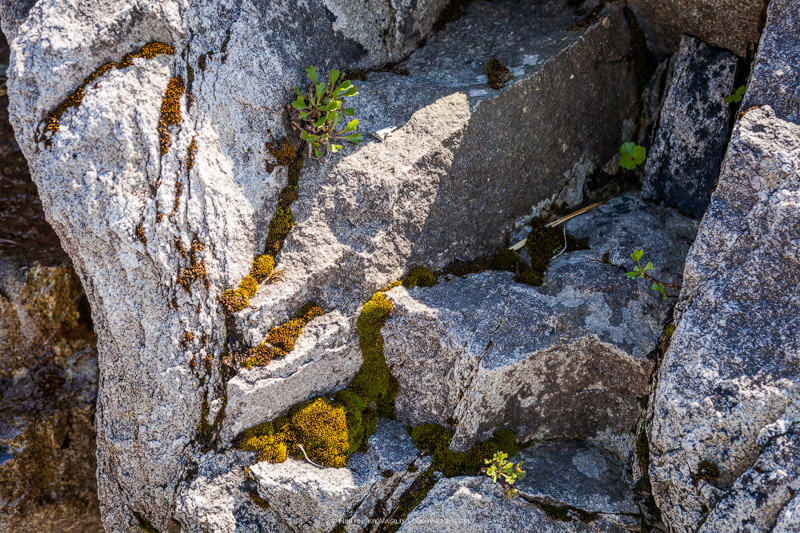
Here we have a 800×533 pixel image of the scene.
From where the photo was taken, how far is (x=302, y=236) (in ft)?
16.3

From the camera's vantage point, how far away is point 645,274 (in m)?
4.91

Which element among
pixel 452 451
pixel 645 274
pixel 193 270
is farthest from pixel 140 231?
pixel 645 274

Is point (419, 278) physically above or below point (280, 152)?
below

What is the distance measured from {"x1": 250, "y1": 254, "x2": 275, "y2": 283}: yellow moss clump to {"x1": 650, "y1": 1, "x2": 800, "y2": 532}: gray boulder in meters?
3.33

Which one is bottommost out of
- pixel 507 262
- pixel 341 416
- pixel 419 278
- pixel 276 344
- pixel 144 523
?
pixel 144 523

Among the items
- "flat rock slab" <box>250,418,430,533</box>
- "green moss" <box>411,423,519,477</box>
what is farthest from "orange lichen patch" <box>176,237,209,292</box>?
"green moss" <box>411,423,519,477</box>

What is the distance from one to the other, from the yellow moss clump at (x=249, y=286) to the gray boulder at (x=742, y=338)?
3.37m

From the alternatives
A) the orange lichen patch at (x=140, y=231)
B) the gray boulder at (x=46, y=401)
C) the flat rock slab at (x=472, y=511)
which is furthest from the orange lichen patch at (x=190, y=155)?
the flat rock slab at (x=472, y=511)

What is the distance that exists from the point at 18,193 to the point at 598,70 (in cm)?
661

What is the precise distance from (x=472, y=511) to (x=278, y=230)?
296cm

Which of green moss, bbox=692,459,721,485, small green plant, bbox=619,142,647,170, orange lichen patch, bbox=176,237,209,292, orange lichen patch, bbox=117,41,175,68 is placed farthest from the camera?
small green plant, bbox=619,142,647,170

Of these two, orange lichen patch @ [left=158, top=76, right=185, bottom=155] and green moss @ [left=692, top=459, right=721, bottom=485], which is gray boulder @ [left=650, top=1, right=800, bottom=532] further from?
orange lichen patch @ [left=158, top=76, right=185, bottom=155]

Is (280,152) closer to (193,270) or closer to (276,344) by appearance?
(193,270)

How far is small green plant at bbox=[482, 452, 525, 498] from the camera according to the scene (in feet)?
14.8
